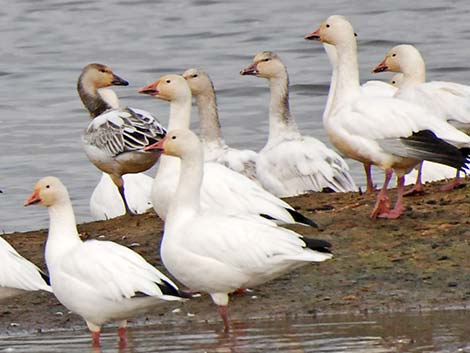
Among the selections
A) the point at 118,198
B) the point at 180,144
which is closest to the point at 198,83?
the point at 118,198

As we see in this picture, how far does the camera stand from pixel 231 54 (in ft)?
75.7

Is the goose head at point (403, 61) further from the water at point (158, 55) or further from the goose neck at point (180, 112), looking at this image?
the water at point (158, 55)

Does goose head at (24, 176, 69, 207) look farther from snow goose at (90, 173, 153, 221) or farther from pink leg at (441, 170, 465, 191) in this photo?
snow goose at (90, 173, 153, 221)

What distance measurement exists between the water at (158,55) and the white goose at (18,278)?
19.6 feet

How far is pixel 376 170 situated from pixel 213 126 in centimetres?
336

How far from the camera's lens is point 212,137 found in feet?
42.7

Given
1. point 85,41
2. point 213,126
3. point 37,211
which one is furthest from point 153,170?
point 85,41

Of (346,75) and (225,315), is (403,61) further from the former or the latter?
(225,315)

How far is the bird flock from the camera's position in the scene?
333 inches

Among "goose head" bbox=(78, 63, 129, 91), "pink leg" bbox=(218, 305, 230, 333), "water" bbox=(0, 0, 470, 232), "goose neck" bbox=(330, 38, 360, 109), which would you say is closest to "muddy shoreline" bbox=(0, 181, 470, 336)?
"pink leg" bbox=(218, 305, 230, 333)

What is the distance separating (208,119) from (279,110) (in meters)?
0.73

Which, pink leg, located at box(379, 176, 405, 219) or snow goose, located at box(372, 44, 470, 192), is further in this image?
snow goose, located at box(372, 44, 470, 192)

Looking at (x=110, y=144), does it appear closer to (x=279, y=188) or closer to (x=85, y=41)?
(x=279, y=188)

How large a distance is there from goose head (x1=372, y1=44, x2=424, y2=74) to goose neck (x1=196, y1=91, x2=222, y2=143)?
1.52 m
